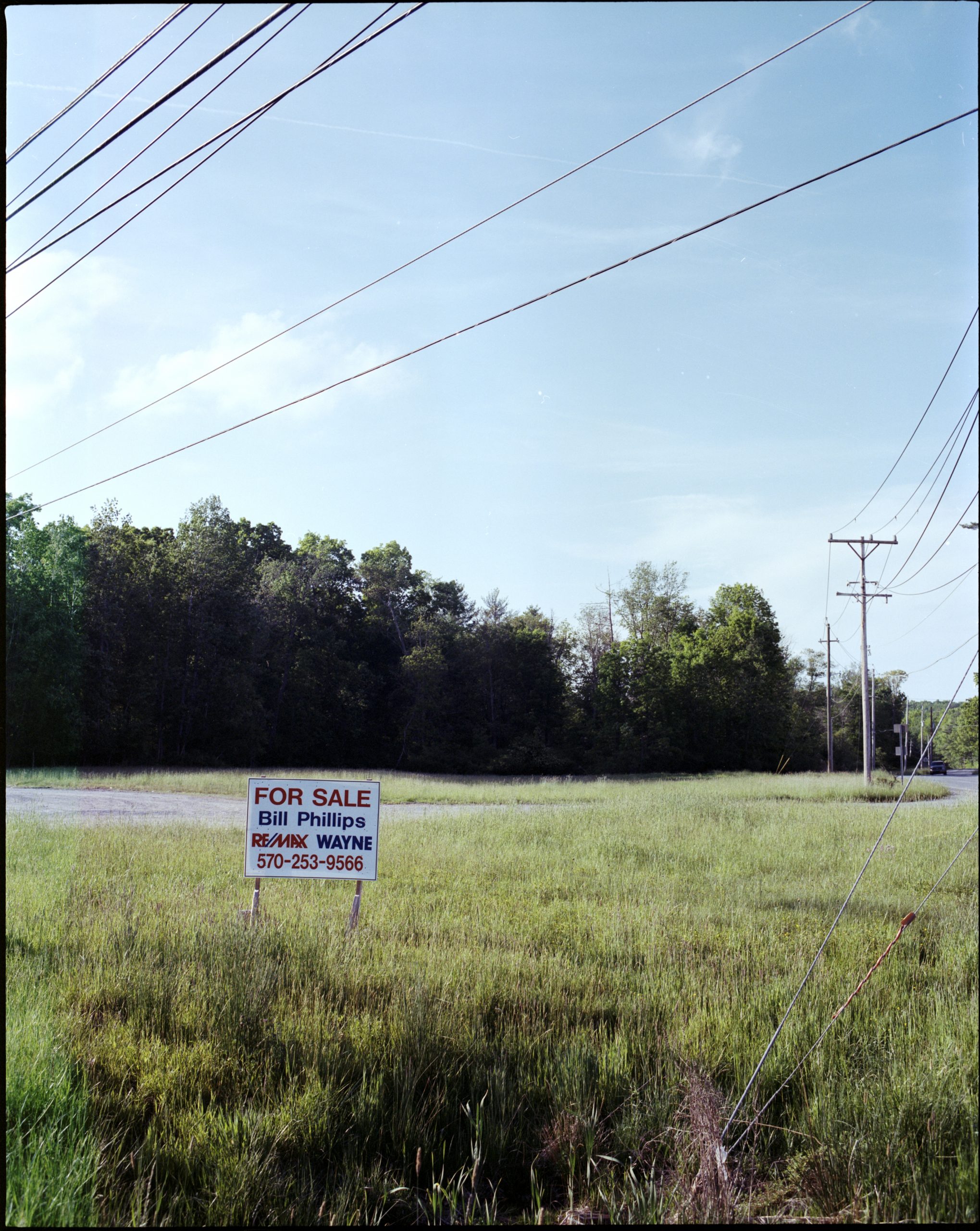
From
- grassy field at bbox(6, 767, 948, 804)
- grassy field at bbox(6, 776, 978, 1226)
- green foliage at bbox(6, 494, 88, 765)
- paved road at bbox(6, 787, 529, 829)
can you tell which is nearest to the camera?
grassy field at bbox(6, 776, 978, 1226)

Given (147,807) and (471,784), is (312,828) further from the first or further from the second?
(471,784)

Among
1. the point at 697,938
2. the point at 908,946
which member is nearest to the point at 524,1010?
the point at 697,938

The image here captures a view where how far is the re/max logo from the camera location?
5.02m

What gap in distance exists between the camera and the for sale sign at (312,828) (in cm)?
502

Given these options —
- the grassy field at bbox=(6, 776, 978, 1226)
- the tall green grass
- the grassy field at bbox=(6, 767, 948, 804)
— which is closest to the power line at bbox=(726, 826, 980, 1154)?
the grassy field at bbox=(6, 776, 978, 1226)

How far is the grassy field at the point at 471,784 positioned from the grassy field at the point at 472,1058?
25.2ft

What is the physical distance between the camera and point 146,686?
18031 mm

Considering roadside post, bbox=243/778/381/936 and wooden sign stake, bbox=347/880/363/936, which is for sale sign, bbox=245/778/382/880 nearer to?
roadside post, bbox=243/778/381/936

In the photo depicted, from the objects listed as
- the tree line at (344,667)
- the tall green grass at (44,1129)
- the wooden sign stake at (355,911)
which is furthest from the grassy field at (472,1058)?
the tree line at (344,667)

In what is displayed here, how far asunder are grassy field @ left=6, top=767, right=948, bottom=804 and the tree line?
42 centimetres

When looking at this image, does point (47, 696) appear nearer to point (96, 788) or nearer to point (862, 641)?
point (96, 788)

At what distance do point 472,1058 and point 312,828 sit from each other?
2162 millimetres

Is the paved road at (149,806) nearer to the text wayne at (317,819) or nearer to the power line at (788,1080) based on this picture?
the text wayne at (317,819)

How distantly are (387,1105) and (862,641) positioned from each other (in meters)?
12.7
